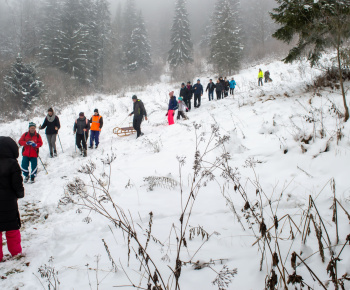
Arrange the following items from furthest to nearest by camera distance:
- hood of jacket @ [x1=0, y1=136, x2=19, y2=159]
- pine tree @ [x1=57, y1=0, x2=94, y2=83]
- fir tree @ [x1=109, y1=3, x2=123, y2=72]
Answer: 1. fir tree @ [x1=109, y1=3, x2=123, y2=72]
2. pine tree @ [x1=57, y1=0, x2=94, y2=83]
3. hood of jacket @ [x1=0, y1=136, x2=19, y2=159]

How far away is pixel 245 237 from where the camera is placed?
2211 mm

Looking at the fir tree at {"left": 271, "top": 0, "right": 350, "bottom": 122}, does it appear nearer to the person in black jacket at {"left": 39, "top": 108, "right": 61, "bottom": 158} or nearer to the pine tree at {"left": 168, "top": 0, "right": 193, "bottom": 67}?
the person in black jacket at {"left": 39, "top": 108, "right": 61, "bottom": 158}

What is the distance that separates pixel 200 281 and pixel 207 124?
246 inches

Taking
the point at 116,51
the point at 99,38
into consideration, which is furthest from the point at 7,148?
the point at 116,51

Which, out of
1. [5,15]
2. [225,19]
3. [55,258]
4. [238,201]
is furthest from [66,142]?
[5,15]

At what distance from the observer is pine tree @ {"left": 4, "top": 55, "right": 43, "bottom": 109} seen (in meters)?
18.9

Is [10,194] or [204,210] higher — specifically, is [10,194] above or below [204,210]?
above

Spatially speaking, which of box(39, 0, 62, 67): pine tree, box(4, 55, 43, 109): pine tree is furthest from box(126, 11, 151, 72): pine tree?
box(4, 55, 43, 109): pine tree

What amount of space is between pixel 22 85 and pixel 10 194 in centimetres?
2058

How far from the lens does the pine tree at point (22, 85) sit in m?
18.9

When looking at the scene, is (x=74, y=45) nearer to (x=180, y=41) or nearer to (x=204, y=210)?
(x=180, y=41)

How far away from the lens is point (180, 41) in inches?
1288

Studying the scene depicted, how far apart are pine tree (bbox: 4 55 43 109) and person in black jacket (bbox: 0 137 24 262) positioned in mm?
19336

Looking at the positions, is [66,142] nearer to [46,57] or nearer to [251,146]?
[251,146]
